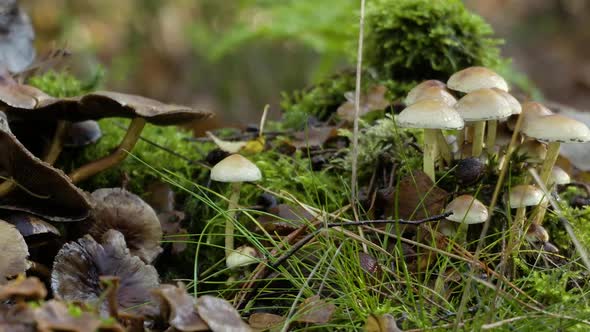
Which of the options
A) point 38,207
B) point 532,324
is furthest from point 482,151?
point 38,207

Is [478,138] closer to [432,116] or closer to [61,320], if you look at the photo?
[432,116]

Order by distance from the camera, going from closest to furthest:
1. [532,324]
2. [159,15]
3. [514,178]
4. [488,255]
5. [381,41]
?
[532,324]
[488,255]
[514,178]
[381,41]
[159,15]

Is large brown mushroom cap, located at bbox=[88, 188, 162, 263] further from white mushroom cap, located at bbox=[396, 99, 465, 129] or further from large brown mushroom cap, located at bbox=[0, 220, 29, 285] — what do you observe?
white mushroom cap, located at bbox=[396, 99, 465, 129]

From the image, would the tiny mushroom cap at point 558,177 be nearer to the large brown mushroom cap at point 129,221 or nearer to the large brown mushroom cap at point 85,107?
the large brown mushroom cap at point 85,107

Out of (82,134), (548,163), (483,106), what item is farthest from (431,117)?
(82,134)

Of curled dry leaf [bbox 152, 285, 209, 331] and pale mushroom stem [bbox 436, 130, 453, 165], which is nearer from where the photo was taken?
curled dry leaf [bbox 152, 285, 209, 331]

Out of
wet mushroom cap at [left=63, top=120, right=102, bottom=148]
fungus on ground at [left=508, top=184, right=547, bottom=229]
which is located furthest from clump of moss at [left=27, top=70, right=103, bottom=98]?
fungus on ground at [left=508, top=184, right=547, bottom=229]

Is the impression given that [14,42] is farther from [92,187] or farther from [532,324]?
[532,324]

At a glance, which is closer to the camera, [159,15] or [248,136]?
[248,136]
